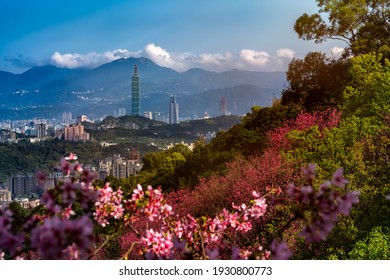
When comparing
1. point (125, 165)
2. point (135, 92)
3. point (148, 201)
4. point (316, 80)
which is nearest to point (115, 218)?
point (148, 201)

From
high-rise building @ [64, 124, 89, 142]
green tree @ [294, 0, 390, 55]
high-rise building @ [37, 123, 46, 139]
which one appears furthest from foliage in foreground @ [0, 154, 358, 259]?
green tree @ [294, 0, 390, 55]

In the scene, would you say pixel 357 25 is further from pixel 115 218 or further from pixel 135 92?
pixel 115 218

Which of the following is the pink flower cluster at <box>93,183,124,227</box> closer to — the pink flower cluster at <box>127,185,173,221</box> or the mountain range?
the pink flower cluster at <box>127,185,173,221</box>

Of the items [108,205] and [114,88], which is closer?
[108,205]

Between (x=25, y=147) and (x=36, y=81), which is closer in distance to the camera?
(x=36, y=81)
